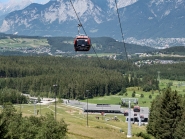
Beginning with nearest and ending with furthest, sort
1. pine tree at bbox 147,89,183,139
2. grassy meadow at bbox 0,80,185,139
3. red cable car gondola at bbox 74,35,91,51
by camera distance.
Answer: red cable car gondola at bbox 74,35,91,51
pine tree at bbox 147,89,183,139
grassy meadow at bbox 0,80,185,139

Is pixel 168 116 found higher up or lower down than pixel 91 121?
higher up

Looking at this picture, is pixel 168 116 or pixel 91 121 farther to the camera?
pixel 91 121

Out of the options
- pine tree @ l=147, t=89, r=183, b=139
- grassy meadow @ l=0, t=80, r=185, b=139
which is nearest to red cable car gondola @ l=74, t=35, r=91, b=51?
grassy meadow @ l=0, t=80, r=185, b=139

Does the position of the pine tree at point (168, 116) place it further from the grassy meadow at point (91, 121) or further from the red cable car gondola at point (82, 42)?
the red cable car gondola at point (82, 42)

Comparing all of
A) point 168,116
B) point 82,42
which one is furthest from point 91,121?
point 82,42

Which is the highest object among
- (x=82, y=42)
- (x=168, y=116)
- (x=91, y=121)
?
(x=82, y=42)

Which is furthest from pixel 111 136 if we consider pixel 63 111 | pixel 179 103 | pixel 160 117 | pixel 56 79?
pixel 56 79

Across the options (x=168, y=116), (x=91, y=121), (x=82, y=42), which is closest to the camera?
(x=82, y=42)

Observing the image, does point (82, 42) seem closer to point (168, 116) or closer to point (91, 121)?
point (168, 116)

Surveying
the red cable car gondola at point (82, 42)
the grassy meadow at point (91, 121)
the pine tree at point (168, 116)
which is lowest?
the grassy meadow at point (91, 121)

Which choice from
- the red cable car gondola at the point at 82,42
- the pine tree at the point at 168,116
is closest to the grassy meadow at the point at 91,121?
the pine tree at the point at 168,116

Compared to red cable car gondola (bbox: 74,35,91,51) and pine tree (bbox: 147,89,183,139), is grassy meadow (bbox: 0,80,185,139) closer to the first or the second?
pine tree (bbox: 147,89,183,139)

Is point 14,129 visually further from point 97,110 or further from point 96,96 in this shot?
point 96,96
